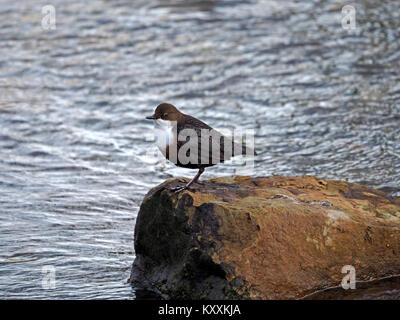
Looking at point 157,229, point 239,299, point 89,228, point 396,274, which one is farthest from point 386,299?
point 89,228

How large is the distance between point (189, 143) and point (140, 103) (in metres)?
5.23

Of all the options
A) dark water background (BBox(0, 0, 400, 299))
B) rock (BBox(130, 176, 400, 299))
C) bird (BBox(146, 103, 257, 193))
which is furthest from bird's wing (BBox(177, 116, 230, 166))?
dark water background (BBox(0, 0, 400, 299))

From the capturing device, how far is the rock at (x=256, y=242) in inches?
195

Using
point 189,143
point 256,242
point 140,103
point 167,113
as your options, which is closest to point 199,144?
point 189,143

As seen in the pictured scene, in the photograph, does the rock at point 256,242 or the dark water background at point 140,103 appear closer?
the rock at point 256,242

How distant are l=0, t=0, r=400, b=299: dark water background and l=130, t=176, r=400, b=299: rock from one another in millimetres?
527

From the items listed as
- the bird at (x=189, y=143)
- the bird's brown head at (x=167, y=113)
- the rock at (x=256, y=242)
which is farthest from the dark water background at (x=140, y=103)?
the bird's brown head at (x=167, y=113)

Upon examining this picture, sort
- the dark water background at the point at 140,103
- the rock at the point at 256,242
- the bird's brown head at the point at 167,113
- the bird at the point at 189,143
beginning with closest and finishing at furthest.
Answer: the rock at the point at 256,242 → the bird at the point at 189,143 → the bird's brown head at the point at 167,113 → the dark water background at the point at 140,103

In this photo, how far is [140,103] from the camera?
10688mm

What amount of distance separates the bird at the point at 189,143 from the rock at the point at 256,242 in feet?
0.68

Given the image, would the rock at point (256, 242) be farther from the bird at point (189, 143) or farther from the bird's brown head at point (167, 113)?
the bird's brown head at point (167, 113)

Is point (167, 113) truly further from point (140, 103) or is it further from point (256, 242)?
point (140, 103)

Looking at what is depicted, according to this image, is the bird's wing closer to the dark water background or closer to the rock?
the rock
